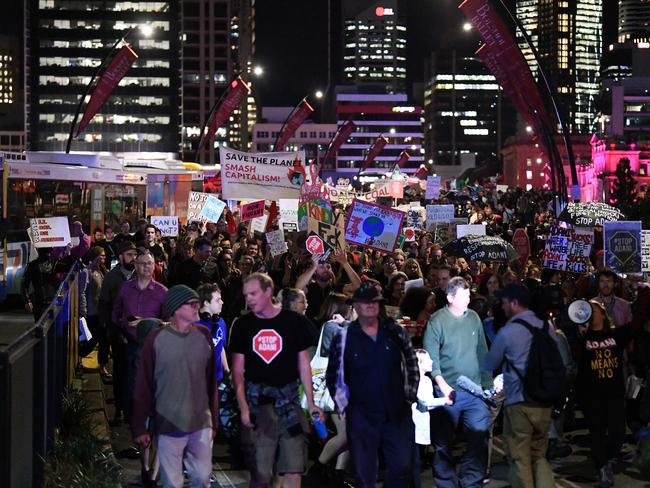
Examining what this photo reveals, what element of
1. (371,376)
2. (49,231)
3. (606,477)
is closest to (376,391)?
Answer: (371,376)

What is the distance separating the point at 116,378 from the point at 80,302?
3.84 m

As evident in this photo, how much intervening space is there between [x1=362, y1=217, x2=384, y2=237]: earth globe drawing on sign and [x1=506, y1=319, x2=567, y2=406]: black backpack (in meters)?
9.63

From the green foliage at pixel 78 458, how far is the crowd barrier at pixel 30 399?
0.14 metres

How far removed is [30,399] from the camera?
765cm

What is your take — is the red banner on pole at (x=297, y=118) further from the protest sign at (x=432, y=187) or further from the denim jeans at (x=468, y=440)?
the denim jeans at (x=468, y=440)

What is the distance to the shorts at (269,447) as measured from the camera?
8008 millimetres

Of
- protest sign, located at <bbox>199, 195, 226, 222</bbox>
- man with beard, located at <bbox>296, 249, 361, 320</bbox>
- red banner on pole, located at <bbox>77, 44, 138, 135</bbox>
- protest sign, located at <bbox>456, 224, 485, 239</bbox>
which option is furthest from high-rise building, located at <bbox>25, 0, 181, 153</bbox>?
man with beard, located at <bbox>296, 249, 361, 320</bbox>

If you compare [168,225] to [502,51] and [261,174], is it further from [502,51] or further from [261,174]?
[502,51]

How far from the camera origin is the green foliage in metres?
8.19

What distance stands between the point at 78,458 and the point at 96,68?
516 feet

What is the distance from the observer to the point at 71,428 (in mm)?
10773

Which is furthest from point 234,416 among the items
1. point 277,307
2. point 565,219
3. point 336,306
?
point 565,219

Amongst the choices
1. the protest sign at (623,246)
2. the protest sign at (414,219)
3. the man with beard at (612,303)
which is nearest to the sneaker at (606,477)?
the man with beard at (612,303)

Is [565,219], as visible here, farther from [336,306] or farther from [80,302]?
[336,306]
